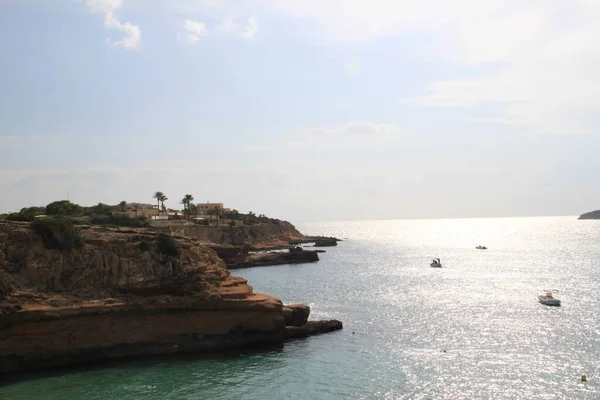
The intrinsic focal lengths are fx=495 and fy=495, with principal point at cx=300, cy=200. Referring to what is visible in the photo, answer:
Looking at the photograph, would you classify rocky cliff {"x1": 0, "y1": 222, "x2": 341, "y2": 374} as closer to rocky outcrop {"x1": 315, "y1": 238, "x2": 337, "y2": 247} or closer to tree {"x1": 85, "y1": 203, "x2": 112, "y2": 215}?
tree {"x1": 85, "y1": 203, "x2": 112, "y2": 215}

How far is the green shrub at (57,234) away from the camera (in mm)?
35219

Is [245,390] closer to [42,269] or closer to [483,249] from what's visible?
[42,269]

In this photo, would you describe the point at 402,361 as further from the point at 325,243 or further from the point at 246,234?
the point at 325,243

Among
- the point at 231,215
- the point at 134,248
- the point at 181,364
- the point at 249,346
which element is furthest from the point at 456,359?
the point at 231,215

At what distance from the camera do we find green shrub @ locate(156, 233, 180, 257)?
3766cm

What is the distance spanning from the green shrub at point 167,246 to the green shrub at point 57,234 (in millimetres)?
5548

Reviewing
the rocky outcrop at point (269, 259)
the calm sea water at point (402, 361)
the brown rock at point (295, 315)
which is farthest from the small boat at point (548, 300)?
the rocky outcrop at point (269, 259)

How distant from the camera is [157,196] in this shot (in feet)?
383

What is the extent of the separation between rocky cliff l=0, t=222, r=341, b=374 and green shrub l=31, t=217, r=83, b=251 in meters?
0.08

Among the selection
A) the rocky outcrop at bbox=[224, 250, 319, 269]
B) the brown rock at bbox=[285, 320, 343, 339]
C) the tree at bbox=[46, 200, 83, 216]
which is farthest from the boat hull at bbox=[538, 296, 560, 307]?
the tree at bbox=[46, 200, 83, 216]

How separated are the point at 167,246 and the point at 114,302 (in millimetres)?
6072

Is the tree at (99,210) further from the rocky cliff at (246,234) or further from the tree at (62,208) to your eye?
the rocky cliff at (246,234)

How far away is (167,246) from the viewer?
124ft

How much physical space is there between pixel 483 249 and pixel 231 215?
85.0 m
